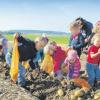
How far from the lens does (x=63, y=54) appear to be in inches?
450

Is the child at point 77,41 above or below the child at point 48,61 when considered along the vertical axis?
above

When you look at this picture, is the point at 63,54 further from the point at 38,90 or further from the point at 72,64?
the point at 38,90

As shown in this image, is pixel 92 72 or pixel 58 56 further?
pixel 58 56

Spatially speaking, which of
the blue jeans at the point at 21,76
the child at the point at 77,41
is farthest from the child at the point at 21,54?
the child at the point at 77,41

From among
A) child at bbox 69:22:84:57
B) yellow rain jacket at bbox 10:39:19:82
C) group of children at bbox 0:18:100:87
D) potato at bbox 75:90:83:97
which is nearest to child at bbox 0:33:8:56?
group of children at bbox 0:18:100:87

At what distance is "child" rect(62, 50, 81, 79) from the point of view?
10.9 metres

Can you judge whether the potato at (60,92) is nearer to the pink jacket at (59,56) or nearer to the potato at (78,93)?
the potato at (78,93)

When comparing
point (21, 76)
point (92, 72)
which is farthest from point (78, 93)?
point (21, 76)

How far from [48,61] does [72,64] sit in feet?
4.68

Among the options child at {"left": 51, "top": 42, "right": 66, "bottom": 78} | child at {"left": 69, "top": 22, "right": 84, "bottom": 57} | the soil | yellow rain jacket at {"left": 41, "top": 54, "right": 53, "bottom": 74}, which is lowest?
the soil

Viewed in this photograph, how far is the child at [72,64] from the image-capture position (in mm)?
10945

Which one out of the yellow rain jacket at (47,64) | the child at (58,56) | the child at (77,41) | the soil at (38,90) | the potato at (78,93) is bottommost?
the soil at (38,90)

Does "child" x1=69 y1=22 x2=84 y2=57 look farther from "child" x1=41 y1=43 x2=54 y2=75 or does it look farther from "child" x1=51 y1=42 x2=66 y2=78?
"child" x1=51 y1=42 x2=66 y2=78

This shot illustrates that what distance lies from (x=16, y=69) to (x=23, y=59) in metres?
0.51
